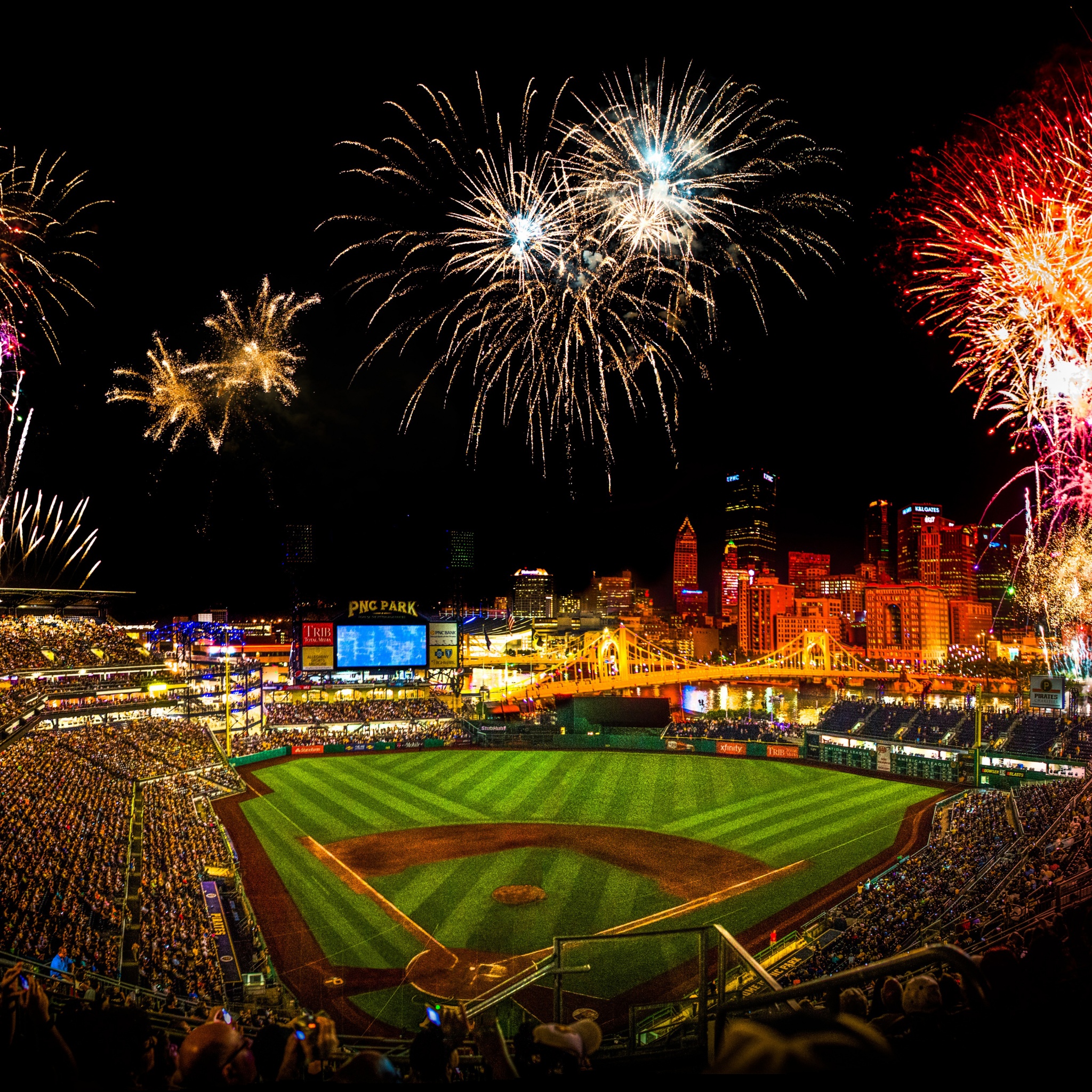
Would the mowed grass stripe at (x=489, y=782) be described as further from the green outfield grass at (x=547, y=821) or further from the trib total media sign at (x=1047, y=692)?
the trib total media sign at (x=1047, y=692)

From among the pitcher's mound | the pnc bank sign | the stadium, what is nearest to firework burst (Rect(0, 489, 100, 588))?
the stadium

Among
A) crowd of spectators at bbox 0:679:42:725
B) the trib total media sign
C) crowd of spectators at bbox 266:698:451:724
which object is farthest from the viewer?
crowd of spectators at bbox 266:698:451:724

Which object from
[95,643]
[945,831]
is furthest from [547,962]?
[95,643]

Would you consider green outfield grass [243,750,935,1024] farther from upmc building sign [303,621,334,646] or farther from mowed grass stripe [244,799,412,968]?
upmc building sign [303,621,334,646]

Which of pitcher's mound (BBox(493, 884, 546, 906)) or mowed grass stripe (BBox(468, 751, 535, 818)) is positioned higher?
pitcher's mound (BBox(493, 884, 546, 906))

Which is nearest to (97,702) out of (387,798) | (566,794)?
(387,798)
